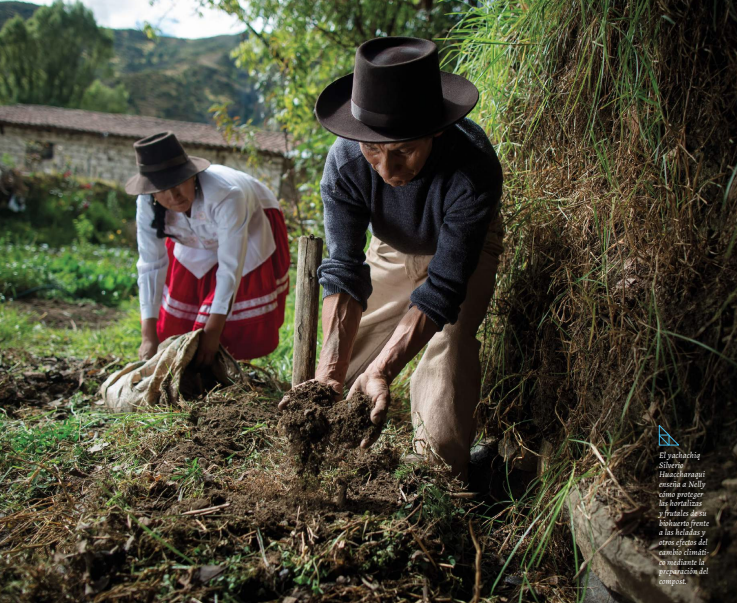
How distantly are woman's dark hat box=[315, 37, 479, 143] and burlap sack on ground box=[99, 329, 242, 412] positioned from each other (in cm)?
182

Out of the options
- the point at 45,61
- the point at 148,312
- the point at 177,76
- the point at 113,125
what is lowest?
the point at 113,125

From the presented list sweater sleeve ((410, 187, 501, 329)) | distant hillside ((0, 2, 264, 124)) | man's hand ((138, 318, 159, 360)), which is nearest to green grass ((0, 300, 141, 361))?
man's hand ((138, 318, 159, 360))

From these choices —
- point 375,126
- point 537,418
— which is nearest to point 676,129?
point 375,126

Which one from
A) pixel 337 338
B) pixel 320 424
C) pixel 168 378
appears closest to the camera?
pixel 320 424

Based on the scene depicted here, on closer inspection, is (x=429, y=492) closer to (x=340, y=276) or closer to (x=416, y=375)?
A: (x=416, y=375)

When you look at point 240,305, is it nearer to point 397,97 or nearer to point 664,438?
point 397,97

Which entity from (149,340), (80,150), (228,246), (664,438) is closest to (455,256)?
(664,438)

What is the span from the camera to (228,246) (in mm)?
3385

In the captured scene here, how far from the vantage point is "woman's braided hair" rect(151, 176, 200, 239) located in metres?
3.48

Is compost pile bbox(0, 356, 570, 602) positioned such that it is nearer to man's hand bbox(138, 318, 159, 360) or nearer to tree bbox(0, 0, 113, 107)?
man's hand bbox(138, 318, 159, 360)

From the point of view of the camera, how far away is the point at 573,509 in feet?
6.12

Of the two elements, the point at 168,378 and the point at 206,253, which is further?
the point at 206,253

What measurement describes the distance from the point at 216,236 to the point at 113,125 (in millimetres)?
22767

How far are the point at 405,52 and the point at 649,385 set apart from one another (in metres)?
1.43
